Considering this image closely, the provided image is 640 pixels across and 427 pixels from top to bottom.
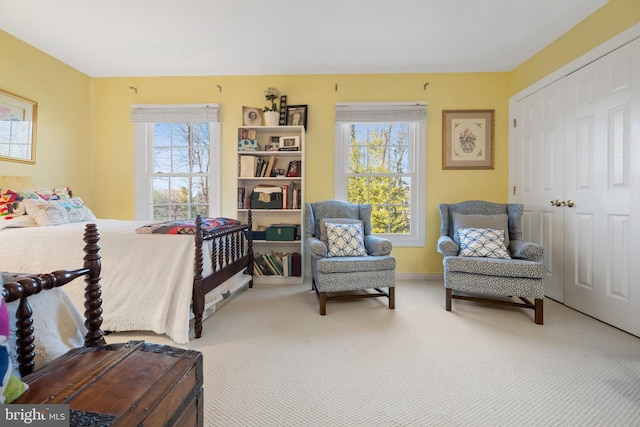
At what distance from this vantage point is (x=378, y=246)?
2.60m

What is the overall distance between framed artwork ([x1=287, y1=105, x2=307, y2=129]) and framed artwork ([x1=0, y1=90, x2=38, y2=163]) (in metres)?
2.68

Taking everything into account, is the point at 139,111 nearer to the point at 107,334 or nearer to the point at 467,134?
the point at 107,334

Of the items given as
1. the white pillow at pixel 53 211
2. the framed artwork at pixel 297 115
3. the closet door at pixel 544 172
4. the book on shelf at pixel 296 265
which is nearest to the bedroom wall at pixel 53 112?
the white pillow at pixel 53 211

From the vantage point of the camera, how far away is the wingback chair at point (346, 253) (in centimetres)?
240

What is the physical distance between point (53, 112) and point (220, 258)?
2745 millimetres

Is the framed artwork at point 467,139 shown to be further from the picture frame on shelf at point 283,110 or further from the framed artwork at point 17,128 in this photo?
the framed artwork at point 17,128

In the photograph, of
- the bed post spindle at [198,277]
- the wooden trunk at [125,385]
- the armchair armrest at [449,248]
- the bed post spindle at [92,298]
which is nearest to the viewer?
the wooden trunk at [125,385]

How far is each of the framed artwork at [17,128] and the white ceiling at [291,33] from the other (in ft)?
2.16

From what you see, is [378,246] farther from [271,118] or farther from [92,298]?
[92,298]

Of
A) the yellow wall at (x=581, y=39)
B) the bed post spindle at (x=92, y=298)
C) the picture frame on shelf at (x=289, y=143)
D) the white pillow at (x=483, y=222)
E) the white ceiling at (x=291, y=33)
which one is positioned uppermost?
the white ceiling at (x=291, y=33)

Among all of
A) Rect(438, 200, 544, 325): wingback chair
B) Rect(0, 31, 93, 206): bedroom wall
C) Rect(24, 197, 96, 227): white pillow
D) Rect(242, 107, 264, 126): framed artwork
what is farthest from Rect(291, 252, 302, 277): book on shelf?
Rect(0, 31, 93, 206): bedroom wall

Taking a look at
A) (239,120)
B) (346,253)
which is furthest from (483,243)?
(239,120)

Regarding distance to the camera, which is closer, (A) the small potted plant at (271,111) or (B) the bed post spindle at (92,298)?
(B) the bed post spindle at (92,298)

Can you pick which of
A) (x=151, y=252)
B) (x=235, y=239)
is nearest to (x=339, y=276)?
(x=235, y=239)
